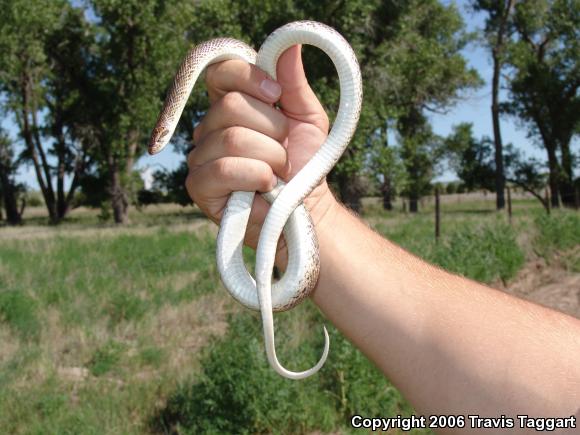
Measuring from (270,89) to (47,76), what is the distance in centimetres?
3496

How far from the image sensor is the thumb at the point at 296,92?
185cm

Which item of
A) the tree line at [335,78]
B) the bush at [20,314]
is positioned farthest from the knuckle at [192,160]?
the tree line at [335,78]

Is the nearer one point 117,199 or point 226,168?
point 226,168

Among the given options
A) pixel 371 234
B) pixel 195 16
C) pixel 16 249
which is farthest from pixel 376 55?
pixel 371 234

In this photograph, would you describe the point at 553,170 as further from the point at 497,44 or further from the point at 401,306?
the point at 401,306

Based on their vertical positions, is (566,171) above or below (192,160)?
above

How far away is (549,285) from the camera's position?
9.12 metres

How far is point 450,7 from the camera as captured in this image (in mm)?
32219

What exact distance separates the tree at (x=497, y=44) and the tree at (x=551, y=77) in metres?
0.69

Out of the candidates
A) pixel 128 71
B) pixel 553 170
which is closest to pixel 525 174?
pixel 553 170

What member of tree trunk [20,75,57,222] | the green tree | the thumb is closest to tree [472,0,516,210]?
the green tree

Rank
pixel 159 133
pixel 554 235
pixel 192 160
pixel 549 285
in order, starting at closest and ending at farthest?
pixel 192 160
pixel 159 133
pixel 549 285
pixel 554 235

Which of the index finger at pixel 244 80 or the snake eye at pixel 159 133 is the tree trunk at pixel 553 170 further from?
the index finger at pixel 244 80

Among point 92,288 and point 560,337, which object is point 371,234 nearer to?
point 560,337
